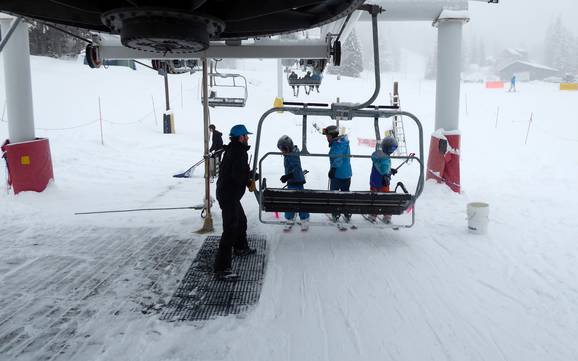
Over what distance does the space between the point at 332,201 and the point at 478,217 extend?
7.31 feet

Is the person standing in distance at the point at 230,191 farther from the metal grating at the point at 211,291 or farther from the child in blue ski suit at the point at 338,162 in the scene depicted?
the child in blue ski suit at the point at 338,162

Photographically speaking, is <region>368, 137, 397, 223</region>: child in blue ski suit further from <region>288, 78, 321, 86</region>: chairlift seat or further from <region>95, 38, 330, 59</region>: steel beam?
<region>288, 78, 321, 86</region>: chairlift seat

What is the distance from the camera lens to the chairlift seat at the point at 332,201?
20.0 ft

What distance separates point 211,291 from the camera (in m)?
4.80

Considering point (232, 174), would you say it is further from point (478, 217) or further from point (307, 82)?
point (307, 82)

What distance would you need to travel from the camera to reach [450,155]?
32.1 ft

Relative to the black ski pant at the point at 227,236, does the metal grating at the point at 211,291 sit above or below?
below

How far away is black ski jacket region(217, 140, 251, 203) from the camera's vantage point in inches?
208

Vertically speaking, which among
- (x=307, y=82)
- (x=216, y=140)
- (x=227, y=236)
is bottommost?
(x=227, y=236)

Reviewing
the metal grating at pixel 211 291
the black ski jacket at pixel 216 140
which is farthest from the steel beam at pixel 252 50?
the black ski jacket at pixel 216 140

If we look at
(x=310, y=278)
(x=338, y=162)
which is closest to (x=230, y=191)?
(x=310, y=278)

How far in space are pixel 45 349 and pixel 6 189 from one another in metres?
7.24

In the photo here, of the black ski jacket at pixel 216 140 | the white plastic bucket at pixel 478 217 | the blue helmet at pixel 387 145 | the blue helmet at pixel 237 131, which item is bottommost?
the white plastic bucket at pixel 478 217

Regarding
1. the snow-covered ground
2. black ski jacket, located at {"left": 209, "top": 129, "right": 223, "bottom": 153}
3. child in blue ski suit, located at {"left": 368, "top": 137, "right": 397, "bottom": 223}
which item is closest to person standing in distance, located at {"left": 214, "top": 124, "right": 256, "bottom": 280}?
the snow-covered ground
